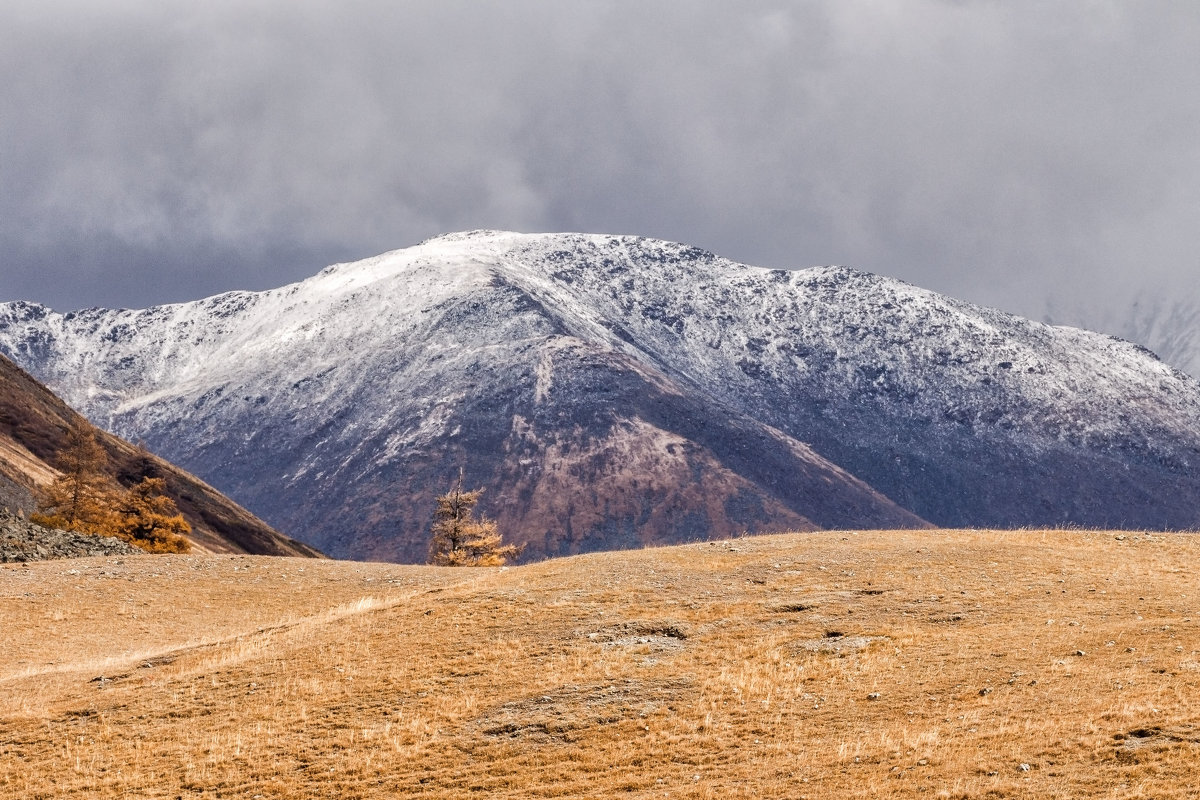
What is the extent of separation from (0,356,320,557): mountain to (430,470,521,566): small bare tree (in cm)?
4793

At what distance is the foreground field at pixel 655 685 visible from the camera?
1834 centimetres

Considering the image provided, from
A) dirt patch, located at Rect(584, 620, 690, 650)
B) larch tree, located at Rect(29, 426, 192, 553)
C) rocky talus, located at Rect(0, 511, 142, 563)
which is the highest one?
larch tree, located at Rect(29, 426, 192, 553)

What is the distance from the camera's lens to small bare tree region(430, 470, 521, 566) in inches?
2630

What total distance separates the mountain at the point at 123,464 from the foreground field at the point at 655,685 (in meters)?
80.7

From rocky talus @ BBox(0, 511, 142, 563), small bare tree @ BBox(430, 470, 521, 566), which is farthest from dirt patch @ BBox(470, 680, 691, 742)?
small bare tree @ BBox(430, 470, 521, 566)

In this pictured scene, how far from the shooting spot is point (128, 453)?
444 feet

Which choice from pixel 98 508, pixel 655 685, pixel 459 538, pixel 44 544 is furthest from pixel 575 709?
pixel 98 508

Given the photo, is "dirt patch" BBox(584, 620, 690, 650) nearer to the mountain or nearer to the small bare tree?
the small bare tree

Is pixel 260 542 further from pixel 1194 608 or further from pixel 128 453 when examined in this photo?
pixel 1194 608

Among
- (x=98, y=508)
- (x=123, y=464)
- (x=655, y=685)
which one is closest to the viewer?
(x=655, y=685)

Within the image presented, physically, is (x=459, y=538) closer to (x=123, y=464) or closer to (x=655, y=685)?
(x=655, y=685)

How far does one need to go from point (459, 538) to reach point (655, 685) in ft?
151

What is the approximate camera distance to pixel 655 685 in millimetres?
24469

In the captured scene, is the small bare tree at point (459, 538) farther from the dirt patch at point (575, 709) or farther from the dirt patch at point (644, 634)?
the dirt patch at point (575, 709)
